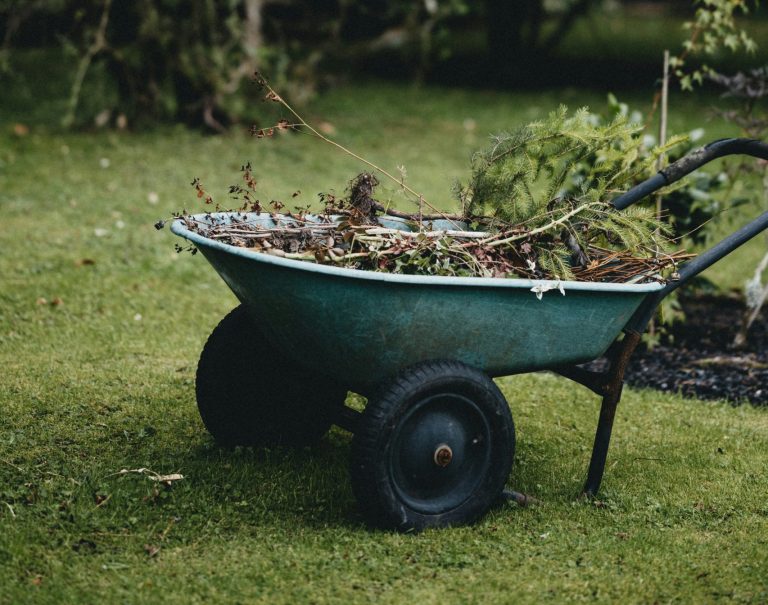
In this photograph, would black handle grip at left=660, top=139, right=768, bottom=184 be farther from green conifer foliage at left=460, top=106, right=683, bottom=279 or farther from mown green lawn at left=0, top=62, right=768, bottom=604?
mown green lawn at left=0, top=62, right=768, bottom=604

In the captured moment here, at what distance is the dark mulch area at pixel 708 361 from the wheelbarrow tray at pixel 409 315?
5.52 feet

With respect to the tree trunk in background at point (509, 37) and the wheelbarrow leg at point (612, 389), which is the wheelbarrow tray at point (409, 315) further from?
the tree trunk in background at point (509, 37)

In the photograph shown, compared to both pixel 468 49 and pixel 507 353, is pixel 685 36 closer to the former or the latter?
pixel 468 49

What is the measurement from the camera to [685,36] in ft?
71.7

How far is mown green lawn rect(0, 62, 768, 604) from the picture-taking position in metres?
2.85

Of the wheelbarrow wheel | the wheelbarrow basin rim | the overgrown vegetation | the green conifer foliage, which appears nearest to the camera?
the wheelbarrow basin rim

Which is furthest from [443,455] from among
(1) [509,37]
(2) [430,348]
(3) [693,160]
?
(1) [509,37]

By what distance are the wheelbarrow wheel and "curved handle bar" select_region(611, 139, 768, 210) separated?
50.3 inches

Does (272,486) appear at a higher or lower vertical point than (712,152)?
lower

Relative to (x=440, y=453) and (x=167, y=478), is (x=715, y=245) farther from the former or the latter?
(x=167, y=478)

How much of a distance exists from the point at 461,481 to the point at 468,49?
17.1 m

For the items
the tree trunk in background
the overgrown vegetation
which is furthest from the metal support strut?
the tree trunk in background

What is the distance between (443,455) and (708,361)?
8.13 ft

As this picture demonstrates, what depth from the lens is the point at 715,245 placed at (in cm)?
347
